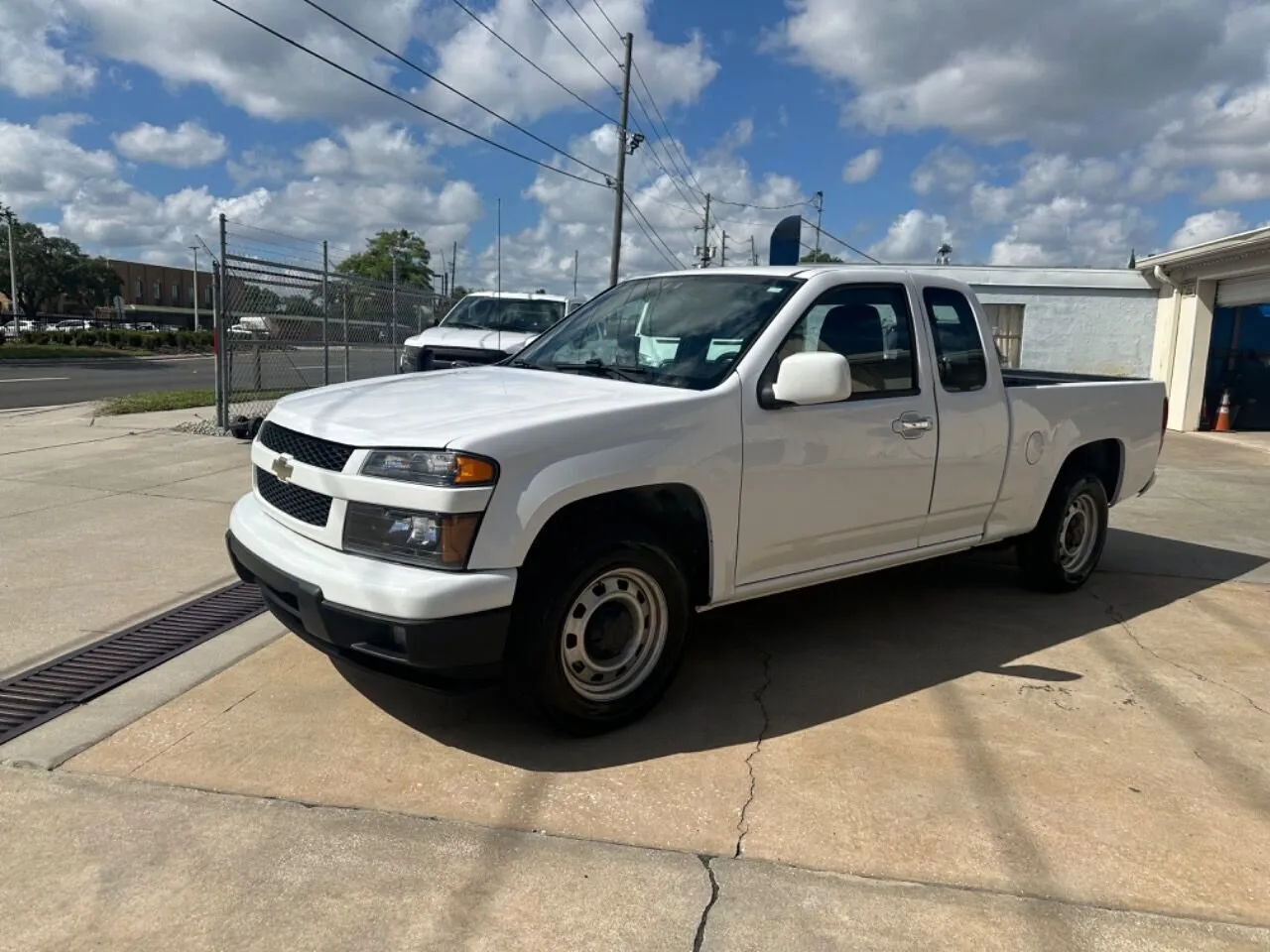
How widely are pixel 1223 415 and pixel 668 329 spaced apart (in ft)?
54.7

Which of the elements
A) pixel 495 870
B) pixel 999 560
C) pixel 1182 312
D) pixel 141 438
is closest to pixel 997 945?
pixel 495 870

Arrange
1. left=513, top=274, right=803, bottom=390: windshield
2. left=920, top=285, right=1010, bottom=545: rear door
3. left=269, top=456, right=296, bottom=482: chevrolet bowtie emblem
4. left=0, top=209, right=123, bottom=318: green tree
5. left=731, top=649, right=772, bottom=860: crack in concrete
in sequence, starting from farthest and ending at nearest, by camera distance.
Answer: left=0, top=209, right=123, bottom=318: green tree, left=920, top=285, right=1010, bottom=545: rear door, left=513, top=274, right=803, bottom=390: windshield, left=269, top=456, right=296, bottom=482: chevrolet bowtie emblem, left=731, top=649, right=772, bottom=860: crack in concrete

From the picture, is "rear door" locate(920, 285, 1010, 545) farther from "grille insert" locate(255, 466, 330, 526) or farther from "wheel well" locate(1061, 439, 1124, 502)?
"grille insert" locate(255, 466, 330, 526)

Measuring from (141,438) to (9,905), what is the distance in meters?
9.65

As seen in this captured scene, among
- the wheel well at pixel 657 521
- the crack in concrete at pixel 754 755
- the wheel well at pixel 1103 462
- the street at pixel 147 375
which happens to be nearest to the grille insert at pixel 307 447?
the wheel well at pixel 657 521

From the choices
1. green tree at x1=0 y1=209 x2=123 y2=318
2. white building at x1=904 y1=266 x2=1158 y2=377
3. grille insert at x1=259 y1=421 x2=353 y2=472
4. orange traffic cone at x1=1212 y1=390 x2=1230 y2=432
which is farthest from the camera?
green tree at x1=0 y1=209 x2=123 y2=318

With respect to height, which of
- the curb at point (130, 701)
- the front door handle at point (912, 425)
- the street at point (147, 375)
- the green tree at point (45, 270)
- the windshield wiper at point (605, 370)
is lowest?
the curb at point (130, 701)

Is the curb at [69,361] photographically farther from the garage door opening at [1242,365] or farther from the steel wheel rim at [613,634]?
the steel wheel rim at [613,634]

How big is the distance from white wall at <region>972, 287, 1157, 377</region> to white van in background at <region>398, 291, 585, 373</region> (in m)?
11.0

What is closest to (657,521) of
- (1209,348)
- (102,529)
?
(102,529)

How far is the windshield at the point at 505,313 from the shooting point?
12.3m

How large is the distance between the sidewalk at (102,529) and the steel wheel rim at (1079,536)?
5.09 m

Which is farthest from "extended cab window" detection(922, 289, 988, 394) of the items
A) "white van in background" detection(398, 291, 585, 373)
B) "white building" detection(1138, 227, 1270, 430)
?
"white building" detection(1138, 227, 1270, 430)

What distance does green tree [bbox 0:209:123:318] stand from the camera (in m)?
73.1
